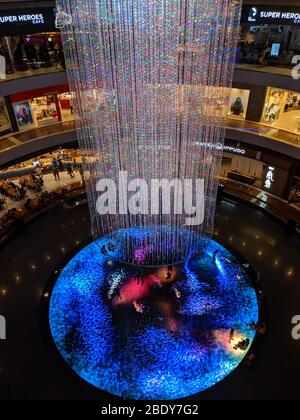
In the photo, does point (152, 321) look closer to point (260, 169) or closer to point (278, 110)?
point (260, 169)

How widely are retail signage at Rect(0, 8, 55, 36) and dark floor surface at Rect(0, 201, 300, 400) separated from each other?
28.4 ft

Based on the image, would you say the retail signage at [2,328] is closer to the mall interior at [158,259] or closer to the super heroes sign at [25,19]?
the mall interior at [158,259]

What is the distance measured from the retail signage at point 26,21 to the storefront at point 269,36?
8.40m

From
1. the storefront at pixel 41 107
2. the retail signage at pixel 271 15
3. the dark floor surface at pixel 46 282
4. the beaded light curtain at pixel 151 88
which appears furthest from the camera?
the storefront at pixel 41 107

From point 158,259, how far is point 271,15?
1140 centimetres

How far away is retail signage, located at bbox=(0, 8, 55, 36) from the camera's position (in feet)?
46.6

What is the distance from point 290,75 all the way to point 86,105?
9355mm

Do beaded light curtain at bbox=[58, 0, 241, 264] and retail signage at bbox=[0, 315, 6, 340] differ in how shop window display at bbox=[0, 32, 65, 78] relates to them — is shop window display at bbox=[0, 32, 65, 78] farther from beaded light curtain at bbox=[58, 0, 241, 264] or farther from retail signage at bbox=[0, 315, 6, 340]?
retail signage at bbox=[0, 315, 6, 340]

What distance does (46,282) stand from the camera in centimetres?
1460

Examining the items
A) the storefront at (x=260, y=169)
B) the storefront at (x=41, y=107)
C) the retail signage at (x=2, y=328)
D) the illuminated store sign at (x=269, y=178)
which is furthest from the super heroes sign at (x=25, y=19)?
the illuminated store sign at (x=269, y=178)

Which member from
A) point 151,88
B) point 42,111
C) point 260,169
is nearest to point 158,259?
point 151,88

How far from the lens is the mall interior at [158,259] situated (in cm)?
1151

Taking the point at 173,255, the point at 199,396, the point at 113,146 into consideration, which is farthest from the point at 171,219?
the point at 199,396

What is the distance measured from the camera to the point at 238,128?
736 inches
